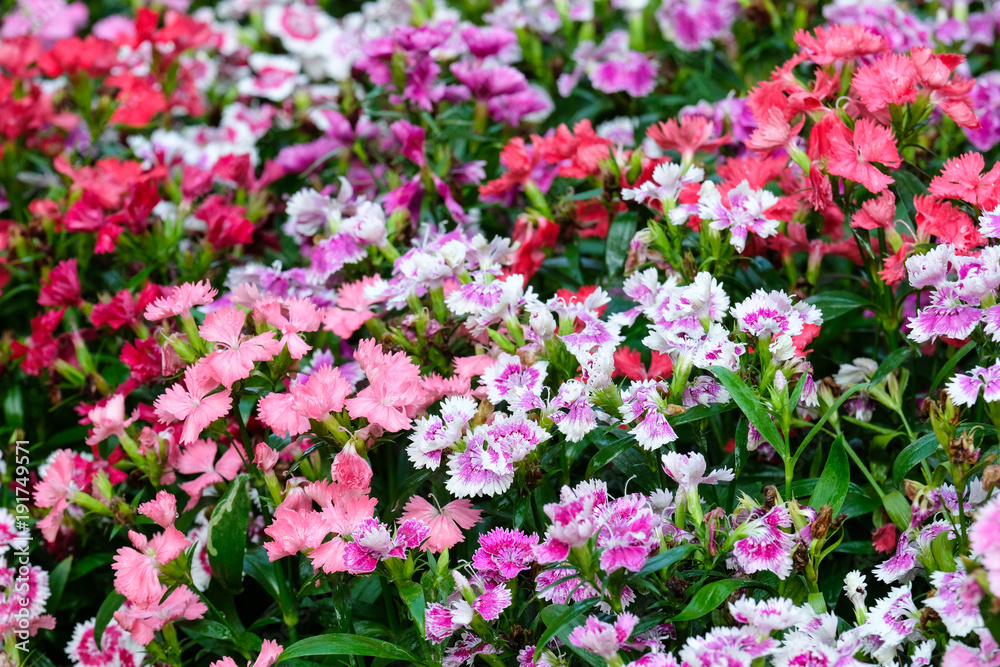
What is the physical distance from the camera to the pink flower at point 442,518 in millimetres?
1274

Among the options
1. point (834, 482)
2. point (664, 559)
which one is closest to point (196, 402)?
point (664, 559)

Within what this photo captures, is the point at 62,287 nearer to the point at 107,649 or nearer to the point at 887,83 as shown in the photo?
the point at 107,649

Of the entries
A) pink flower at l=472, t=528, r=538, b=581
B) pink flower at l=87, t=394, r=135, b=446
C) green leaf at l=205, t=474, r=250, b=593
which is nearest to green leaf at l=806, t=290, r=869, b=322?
pink flower at l=472, t=528, r=538, b=581

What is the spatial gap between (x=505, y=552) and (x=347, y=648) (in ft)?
0.83

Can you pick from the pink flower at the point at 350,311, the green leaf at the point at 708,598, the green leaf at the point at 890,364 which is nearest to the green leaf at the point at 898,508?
the green leaf at the point at 890,364

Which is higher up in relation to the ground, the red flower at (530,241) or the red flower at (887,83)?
the red flower at (887,83)

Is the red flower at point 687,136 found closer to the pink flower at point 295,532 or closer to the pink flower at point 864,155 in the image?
the pink flower at point 864,155

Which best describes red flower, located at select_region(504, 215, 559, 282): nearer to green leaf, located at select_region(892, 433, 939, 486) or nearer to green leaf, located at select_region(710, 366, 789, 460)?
green leaf, located at select_region(710, 366, 789, 460)

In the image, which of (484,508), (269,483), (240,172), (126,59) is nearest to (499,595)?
(484,508)

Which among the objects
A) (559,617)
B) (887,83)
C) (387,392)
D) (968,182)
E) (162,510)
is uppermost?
(887,83)

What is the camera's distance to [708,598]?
3.73 ft

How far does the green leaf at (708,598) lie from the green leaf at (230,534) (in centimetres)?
70

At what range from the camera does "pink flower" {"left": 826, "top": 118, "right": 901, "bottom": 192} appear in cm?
139

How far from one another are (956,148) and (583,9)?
113 cm
